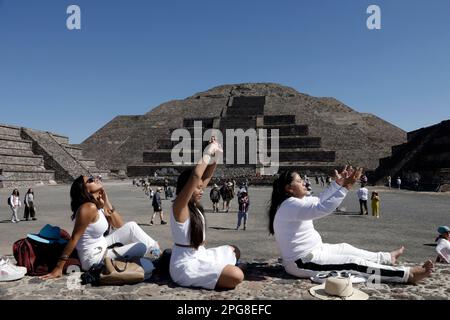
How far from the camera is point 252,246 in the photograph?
7488 mm

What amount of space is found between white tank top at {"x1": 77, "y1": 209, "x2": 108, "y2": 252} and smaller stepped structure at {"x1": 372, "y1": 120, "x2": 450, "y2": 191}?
82.1 feet

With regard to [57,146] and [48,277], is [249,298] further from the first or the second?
[57,146]

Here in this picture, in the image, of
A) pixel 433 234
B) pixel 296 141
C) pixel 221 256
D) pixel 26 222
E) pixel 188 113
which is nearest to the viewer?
pixel 221 256

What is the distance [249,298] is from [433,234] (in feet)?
24.8

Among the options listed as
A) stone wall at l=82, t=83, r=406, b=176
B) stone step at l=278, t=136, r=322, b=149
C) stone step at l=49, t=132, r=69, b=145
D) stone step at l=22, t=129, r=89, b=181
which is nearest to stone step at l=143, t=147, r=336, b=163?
stone wall at l=82, t=83, r=406, b=176

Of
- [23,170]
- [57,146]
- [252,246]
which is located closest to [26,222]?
[252,246]

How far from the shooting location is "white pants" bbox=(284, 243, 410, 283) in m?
3.51

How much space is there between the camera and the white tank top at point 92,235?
11.8 feet

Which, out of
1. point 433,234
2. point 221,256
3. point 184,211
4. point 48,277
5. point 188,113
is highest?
point 188,113

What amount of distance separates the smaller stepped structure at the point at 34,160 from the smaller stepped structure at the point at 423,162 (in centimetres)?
2800

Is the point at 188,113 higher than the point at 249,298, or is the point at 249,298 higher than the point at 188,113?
the point at 188,113

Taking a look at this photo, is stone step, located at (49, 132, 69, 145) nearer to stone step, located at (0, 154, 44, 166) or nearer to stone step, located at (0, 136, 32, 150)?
stone step, located at (0, 136, 32, 150)

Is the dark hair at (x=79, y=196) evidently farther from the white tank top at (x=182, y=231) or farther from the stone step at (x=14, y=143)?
the stone step at (x=14, y=143)

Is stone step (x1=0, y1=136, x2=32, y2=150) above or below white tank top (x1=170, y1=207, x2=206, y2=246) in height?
above
